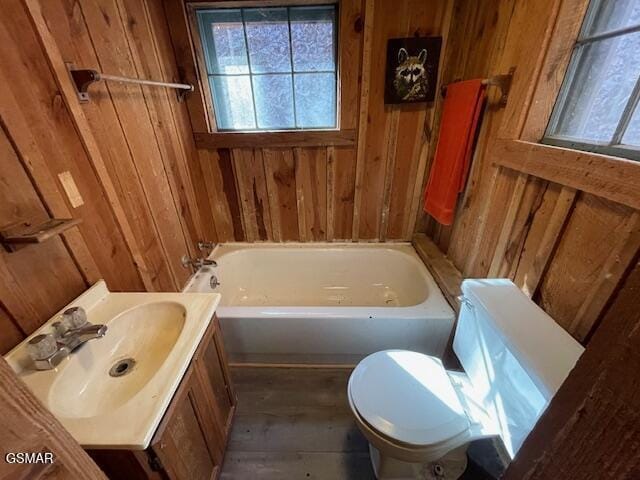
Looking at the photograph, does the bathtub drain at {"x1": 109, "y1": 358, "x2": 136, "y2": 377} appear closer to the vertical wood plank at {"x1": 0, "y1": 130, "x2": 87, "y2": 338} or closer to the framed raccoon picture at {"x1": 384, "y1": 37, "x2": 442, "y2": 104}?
the vertical wood plank at {"x1": 0, "y1": 130, "x2": 87, "y2": 338}

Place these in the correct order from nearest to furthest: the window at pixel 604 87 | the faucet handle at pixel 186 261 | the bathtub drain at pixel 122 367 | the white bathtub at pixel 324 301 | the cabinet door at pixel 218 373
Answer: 1. the window at pixel 604 87
2. the bathtub drain at pixel 122 367
3. the cabinet door at pixel 218 373
4. the white bathtub at pixel 324 301
5. the faucet handle at pixel 186 261

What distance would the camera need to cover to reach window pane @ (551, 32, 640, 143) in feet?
2.54

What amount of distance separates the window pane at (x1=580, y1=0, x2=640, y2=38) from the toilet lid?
50.0 inches

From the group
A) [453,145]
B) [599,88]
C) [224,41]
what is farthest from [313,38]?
[599,88]

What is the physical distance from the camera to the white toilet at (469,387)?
76 centimetres

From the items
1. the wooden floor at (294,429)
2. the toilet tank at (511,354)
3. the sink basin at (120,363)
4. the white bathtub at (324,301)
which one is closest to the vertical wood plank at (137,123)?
the white bathtub at (324,301)

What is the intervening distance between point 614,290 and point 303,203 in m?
1.62

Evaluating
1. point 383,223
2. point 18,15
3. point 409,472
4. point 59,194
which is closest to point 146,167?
point 59,194

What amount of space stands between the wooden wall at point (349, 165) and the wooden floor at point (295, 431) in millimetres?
1009

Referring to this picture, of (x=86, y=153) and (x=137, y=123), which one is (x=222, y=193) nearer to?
(x=137, y=123)

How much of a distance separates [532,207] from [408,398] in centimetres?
86

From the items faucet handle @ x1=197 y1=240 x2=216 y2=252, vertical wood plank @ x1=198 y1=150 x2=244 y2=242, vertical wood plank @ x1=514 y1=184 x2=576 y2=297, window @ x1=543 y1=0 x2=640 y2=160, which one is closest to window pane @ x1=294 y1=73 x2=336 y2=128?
vertical wood plank @ x1=198 y1=150 x2=244 y2=242

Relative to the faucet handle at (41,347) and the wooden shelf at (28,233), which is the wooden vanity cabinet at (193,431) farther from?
the wooden shelf at (28,233)

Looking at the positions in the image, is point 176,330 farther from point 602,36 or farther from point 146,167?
point 602,36
